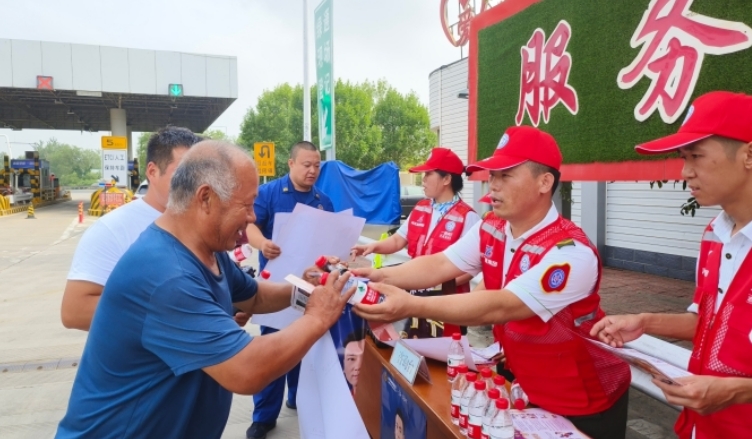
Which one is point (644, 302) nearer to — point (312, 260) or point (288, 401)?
point (288, 401)

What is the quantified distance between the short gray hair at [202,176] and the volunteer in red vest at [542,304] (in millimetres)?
705

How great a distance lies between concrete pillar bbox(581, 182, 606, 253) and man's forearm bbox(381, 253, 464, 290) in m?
6.79

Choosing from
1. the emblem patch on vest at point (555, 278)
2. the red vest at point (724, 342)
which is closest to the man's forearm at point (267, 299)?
the emblem patch on vest at point (555, 278)

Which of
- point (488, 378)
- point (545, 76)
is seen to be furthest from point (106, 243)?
point (545, 76)

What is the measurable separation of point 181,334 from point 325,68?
9770 millimetres

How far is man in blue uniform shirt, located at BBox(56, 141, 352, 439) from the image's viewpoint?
134cm

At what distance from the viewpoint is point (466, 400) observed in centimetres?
153

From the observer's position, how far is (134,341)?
4.56 feet

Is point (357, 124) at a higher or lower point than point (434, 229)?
higher

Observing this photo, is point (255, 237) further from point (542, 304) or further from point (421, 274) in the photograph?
point (542, 304)

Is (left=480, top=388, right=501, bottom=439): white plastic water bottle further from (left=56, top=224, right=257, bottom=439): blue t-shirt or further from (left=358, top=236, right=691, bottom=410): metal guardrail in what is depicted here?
(left=358, top=236, right=691, bottom=410): metal guardrail

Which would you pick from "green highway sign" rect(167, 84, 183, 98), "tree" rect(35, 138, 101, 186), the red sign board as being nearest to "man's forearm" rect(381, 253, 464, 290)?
→ "green highway sign" rect(167, 84, 183, 98)

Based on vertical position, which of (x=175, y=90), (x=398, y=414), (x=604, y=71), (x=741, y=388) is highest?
(x=175, y=90)

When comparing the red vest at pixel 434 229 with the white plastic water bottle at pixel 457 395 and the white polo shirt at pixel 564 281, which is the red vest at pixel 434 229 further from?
the white plastic water bottle at pixel 457 395
